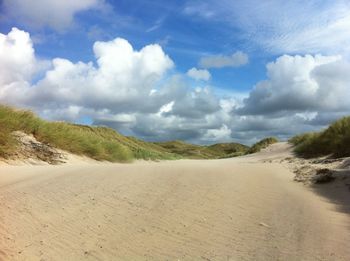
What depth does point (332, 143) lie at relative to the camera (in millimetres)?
14555

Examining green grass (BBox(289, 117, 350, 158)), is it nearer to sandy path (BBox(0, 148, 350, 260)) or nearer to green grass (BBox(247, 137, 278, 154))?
sandy path (BBox(0, 148, 350, 260))

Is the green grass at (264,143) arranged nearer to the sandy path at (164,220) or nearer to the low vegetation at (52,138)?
the low vegetation at (52,138)

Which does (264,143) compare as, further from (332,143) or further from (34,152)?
(34,152)

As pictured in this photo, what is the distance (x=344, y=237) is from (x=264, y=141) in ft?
87.7

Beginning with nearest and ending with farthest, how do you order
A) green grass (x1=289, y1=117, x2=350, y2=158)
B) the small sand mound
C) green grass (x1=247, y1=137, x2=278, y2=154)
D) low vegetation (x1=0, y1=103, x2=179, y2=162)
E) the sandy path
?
the sandy path, low vegetation (x1=0, y1=103, x2=179, y2=162), the small sand mound, green grass (x1=289, y1=117, x2=350, y2=158), green grass (x1=247, y1=137, x2=278, y2=154)

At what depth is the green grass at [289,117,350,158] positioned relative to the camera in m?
13.6

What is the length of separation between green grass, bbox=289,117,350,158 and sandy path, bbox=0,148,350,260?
254 inches

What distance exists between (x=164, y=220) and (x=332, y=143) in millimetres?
10809

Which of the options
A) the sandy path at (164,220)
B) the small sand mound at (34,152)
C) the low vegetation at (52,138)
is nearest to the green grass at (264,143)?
the low vegetation at (52,138)

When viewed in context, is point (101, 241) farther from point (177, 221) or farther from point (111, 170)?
point (111, 170)

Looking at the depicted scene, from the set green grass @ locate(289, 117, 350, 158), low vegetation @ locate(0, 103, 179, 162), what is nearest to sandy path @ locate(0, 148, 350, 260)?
low vegetation @ locate(0, 103, 179, 162)

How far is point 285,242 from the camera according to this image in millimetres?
4480

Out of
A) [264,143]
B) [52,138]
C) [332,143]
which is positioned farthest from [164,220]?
[264,143]

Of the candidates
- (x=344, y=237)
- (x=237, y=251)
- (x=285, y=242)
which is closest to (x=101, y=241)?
(x=237, y=251)
